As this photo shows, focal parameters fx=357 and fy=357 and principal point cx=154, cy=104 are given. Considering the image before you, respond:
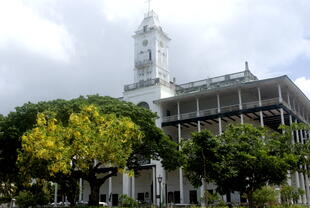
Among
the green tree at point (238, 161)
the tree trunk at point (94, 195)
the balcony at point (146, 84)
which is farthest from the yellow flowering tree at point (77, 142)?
the balcony at point (146, 84)

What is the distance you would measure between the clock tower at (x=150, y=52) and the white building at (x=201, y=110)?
986cm

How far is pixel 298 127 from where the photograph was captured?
23000 millimetres

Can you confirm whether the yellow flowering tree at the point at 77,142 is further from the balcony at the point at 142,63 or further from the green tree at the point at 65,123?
the balcony at the point at 142,63

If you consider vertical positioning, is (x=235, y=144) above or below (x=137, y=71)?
below

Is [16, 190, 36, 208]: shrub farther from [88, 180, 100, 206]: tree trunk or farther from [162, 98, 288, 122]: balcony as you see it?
[162, 98, 288, 122]: balcony

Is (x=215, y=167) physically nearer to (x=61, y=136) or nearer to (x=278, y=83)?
(x=61, y=136)

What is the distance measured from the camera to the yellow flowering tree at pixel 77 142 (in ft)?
58.1

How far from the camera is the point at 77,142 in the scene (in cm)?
1834

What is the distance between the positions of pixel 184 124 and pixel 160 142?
1339cm

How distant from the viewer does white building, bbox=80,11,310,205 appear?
1399 inches

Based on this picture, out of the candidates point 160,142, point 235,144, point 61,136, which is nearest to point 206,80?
point 160,142

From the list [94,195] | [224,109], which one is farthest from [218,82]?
[94,195]

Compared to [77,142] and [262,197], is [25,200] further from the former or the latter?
[262,197]

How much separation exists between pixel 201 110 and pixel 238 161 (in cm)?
2124
